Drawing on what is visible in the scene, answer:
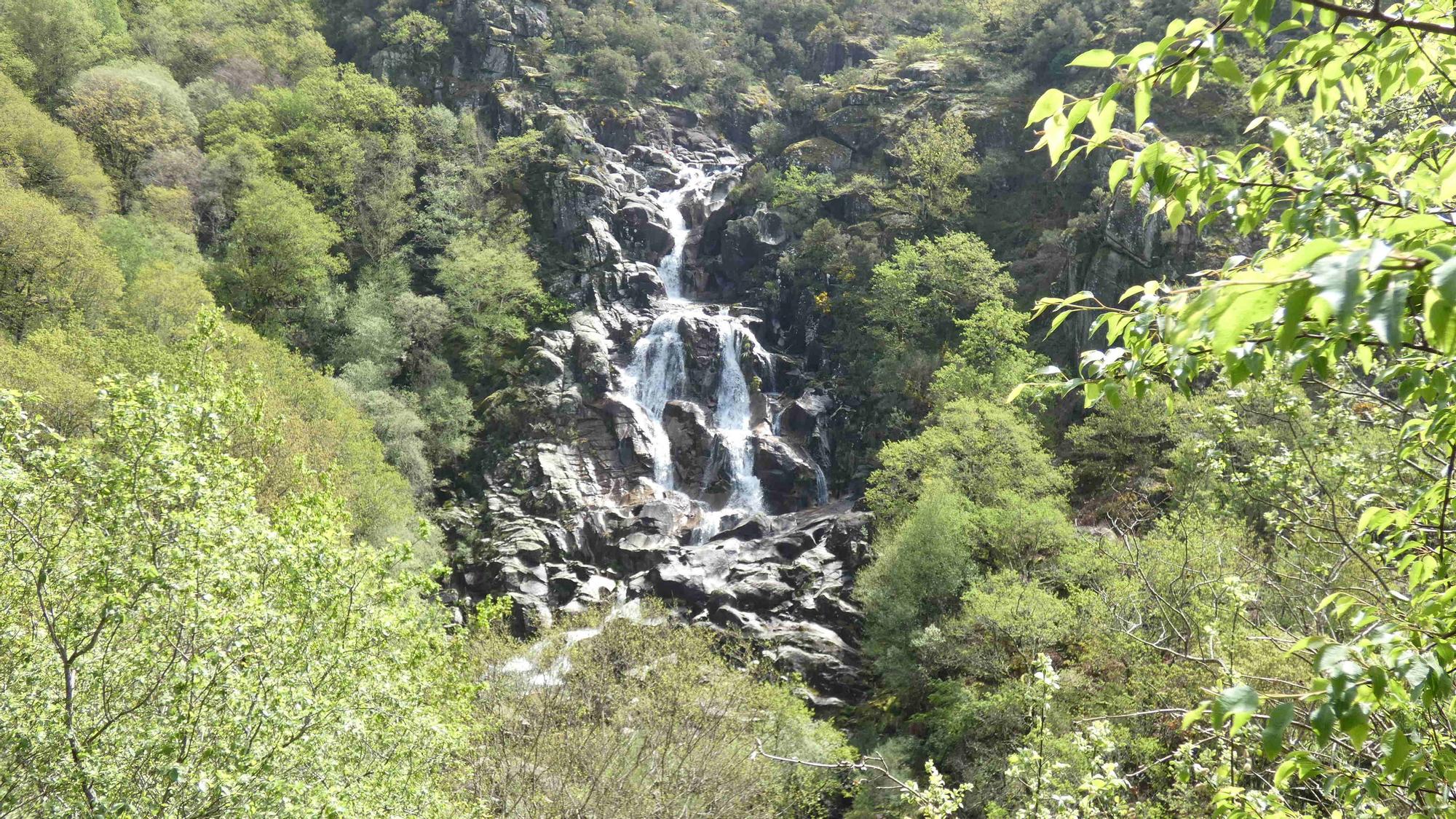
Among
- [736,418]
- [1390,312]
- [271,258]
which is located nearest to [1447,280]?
[1390,312]

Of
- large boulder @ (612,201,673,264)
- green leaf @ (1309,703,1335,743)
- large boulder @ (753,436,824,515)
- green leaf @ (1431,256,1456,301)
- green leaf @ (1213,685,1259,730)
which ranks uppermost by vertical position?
green leaf @ (1431,256,1456,301)

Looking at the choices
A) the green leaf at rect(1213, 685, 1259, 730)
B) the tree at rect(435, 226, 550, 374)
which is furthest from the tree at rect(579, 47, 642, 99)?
the green leaf at rect(1213, 685, 1259, 730)

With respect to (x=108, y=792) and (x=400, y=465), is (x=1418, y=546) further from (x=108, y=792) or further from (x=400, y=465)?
(x=400, y=465)

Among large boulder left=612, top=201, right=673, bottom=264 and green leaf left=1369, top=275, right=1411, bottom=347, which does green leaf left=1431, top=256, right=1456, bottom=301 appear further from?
large boulder left=612, top=201, right=673, bottom=264

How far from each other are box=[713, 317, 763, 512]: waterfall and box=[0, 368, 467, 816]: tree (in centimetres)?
2443

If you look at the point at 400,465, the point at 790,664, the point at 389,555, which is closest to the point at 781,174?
the point at 400,465

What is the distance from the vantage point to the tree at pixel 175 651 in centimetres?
572

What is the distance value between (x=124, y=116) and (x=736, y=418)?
32.3m

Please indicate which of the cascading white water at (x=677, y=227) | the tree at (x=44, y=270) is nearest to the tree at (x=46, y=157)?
the tree at (x=44, y=270)

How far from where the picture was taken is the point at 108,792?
5648 millimetres

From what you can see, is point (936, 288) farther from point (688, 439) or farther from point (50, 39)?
point (50, 39)

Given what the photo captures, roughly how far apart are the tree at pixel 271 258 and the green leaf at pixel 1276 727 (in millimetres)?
37860

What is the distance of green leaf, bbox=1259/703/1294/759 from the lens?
159 cm

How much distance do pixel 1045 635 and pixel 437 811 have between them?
13023 millimetres
